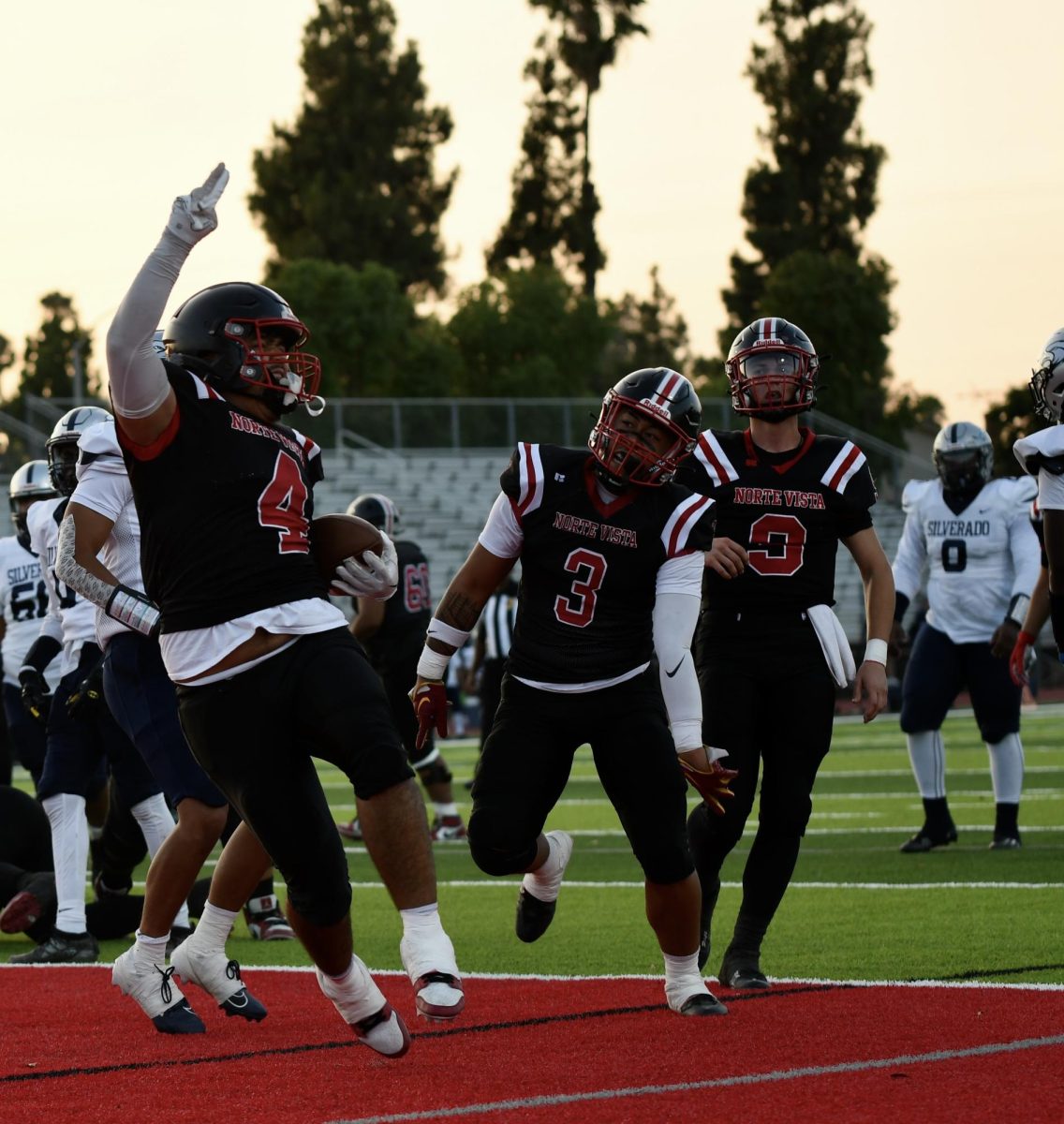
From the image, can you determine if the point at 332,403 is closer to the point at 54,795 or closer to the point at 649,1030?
the point at 54,795

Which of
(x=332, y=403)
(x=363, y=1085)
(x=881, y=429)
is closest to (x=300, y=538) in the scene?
(x=363, y=1085)

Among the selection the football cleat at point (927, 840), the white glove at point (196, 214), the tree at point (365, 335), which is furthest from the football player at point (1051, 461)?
the tree at point (365, 335)

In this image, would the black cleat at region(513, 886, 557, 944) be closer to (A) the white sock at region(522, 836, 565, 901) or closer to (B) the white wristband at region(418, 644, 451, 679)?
(A) the white sock at region(522, 836, 565, 901)

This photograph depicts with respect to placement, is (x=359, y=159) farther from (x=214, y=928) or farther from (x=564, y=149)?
(x=214, y=928)

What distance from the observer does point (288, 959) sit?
6809mm

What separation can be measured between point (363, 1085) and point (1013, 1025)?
1.59 meters

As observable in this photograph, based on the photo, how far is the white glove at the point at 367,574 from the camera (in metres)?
4.93

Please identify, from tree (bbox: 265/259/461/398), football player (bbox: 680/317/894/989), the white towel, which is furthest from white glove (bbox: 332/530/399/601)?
tree (bbox: 265/259/461/398)

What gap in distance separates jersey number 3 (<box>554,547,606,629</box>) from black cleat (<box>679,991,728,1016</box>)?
3.33 ft

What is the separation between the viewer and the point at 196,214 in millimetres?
4438

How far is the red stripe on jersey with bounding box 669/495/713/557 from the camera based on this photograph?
5.37 metres

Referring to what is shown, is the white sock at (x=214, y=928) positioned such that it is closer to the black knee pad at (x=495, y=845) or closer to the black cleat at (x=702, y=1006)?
the black knee pad at (x=495, y=845)

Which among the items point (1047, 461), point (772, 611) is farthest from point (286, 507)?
point (1047, 461)

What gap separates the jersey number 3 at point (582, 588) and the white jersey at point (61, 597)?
2.25 meters
